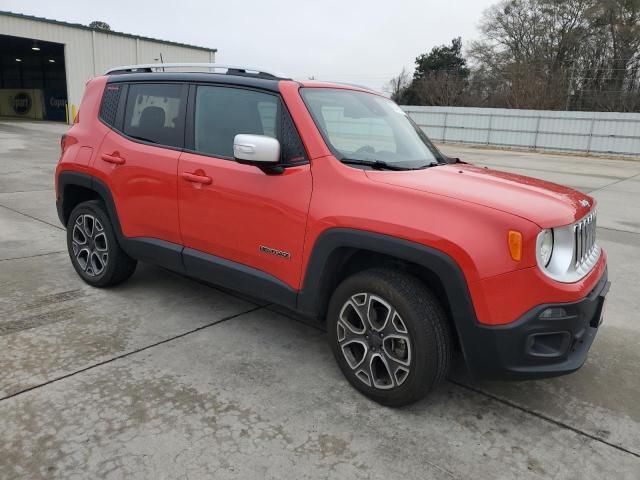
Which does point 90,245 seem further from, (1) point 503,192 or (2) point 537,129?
(2) point 537,129

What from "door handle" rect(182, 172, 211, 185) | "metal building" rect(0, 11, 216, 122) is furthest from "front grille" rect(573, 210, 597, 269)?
"metal building" rect(0, 11, 216, 122)

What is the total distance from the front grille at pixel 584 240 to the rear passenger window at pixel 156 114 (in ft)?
8.45

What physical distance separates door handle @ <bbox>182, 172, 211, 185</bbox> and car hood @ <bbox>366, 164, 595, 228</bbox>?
113 cm

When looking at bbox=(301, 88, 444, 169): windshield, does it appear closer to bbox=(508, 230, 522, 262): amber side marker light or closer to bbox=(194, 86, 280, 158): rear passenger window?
bbox=(194, 86, 280, 158): rear passenger window

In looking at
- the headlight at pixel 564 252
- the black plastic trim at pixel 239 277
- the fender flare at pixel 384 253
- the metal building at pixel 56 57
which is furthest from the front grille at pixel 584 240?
the metal building at pixel 56 57

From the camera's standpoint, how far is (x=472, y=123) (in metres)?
29.0

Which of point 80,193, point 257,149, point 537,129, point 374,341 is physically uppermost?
point 537,129

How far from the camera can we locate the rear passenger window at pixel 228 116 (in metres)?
3.19

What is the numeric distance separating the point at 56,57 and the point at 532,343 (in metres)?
43.1

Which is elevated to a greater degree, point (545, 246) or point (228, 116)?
point (228, 116)

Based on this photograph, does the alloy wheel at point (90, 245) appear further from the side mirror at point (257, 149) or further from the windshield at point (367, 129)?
the windshield at point (367, 129)

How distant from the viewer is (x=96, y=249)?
4246 mm

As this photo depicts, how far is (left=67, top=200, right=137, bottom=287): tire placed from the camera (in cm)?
414

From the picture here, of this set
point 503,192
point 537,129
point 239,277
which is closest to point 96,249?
point 239,277
